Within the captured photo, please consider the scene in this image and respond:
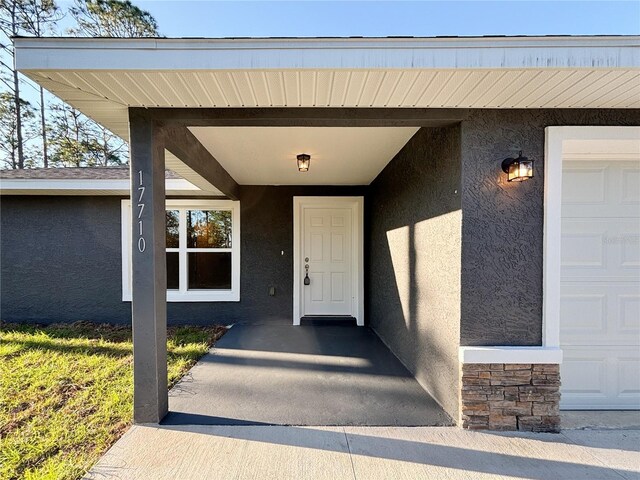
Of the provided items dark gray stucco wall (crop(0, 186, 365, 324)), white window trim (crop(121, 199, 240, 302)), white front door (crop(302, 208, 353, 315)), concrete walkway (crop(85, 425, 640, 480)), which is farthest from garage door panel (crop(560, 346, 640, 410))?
white window trim (crop(121, 199, 240, 302))

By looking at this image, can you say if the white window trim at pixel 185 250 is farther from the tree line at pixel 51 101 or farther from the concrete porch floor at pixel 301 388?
the tree line at pixel 51 101

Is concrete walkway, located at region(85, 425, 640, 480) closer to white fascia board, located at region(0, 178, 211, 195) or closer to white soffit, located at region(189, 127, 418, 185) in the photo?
white soffit, located at region(189, 127, 418, 185)

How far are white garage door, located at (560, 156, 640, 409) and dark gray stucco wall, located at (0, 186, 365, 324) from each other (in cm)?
334

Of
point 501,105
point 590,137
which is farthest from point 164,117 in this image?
point 590,137

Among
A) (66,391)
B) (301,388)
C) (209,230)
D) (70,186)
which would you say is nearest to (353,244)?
(209,230)

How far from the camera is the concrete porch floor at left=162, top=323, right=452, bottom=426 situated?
8.17 ft

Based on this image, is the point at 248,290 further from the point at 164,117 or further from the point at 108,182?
the point at 164,117

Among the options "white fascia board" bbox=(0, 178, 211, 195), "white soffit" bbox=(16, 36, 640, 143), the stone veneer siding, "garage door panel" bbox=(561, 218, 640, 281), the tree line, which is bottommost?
the stone veneer siding

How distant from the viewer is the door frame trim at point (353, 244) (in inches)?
212

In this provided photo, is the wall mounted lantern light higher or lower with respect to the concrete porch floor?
higher

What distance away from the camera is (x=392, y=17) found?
414cm

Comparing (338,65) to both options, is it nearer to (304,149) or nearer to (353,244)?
(304,149)

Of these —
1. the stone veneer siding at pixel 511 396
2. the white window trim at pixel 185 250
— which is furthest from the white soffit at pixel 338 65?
the white window trim at pixel 185 250

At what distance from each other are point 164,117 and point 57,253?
15.2 ft
